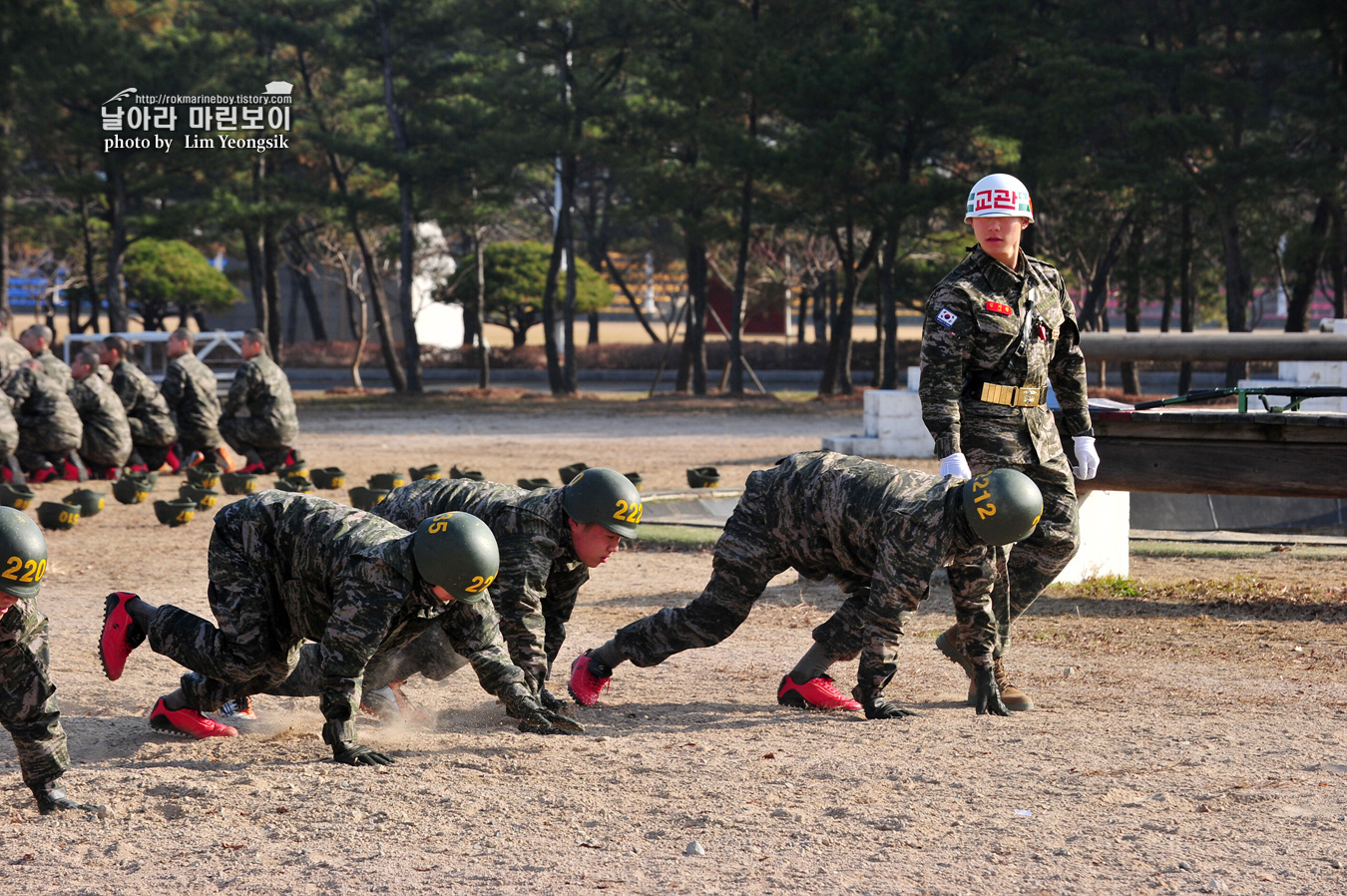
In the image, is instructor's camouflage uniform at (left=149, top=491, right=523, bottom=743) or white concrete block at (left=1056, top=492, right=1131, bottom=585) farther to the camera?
white concrete block at (left=1056, top=492, right=1131, bottom=585)

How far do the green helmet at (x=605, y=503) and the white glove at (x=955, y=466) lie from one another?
125 centimetres

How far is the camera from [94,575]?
9336mm

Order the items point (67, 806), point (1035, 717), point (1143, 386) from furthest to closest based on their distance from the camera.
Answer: point (1143, 386), point (1035, 717), point (67, 806)

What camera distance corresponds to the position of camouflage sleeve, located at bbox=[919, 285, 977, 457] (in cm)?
574

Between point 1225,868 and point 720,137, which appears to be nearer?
point 1225,868

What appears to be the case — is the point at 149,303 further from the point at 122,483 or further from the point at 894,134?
the point at 122,483

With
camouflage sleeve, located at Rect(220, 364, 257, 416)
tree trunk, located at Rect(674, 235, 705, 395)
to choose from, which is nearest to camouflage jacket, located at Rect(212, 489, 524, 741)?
camouflage sleeve, located at Rect(220, 364, 257, 416)

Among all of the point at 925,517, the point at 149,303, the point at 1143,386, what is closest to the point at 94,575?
the point at 925,517

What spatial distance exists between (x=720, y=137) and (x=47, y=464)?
15640mm

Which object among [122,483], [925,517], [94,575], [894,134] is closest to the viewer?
[925,517]

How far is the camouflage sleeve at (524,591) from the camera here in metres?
5.42

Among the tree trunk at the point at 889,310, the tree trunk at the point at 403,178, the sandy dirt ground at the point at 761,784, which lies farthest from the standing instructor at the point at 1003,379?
the tree trunk at the point at 403,178

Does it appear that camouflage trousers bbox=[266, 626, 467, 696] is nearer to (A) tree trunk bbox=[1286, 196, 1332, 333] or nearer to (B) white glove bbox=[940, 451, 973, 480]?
(B) white glove bbox=[940, 451, 973, 480]

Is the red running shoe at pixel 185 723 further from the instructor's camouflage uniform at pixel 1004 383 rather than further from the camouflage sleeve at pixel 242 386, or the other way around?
the camouflage sleeve at pixel 242 386
